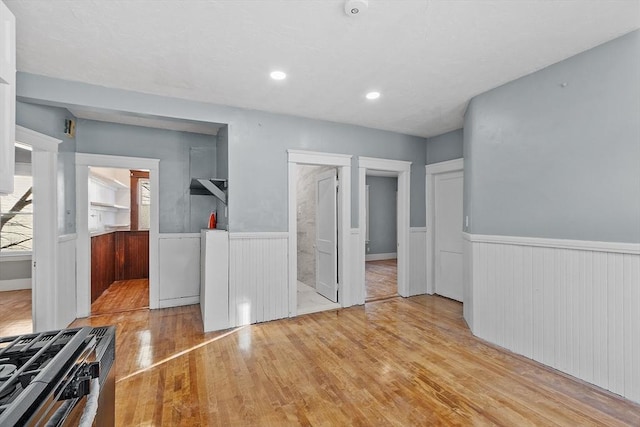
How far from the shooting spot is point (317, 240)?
5.06m

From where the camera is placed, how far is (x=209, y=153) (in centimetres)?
461

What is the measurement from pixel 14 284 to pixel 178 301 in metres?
3.53

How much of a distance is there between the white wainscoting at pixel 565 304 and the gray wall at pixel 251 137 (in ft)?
6.56

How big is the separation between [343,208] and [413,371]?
2.34 metres

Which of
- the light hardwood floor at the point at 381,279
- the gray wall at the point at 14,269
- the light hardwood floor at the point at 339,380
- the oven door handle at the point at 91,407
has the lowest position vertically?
the light hardwood floor at the point at 381,279

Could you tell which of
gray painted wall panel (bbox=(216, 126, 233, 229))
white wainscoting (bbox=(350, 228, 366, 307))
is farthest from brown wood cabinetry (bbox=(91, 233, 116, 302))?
white wainscoting (bbox=(350, 228, 366, 307))

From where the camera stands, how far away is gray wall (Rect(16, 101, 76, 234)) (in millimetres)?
2922

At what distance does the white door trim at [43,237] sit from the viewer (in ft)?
10.2

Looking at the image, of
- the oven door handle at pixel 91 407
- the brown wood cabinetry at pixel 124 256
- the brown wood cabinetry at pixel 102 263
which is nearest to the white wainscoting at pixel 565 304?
the oven door handle at pixel 91 407

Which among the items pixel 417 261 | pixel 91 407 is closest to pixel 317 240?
pixel 417 261

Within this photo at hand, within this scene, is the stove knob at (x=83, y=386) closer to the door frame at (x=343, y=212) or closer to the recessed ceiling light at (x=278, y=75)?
the recessed ceiling light at (x=278, y=75)

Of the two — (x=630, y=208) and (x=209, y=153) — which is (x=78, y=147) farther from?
(x=630, y=208)

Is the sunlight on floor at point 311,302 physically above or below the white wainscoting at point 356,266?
below

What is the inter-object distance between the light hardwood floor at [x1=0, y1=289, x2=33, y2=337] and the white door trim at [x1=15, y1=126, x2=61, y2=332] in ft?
1.64
